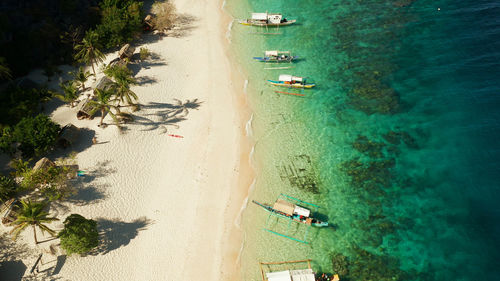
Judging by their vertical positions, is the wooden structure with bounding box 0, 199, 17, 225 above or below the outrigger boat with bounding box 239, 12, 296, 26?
below

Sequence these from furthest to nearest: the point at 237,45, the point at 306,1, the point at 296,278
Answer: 1. the point at 306,1
2. the point at 237,45
3. the point at 296,278

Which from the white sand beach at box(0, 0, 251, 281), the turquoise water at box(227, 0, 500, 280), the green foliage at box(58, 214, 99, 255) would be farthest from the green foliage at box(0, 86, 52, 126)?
the turquoise water at box(227, 0, 500, 280)

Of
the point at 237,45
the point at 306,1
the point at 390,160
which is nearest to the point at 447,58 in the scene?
the point at 390,160

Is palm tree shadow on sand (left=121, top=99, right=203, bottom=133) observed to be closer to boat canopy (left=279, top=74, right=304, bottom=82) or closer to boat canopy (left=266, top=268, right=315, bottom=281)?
boat canopy (left=279, top=74, right=304, bottom=82)

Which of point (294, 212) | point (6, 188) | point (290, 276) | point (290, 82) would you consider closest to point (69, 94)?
point (6, 188)

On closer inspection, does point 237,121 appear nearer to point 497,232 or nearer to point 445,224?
point 445,224

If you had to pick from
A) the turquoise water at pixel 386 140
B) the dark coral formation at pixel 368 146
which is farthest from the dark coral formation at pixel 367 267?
the dark coral formation at pixel 368 146

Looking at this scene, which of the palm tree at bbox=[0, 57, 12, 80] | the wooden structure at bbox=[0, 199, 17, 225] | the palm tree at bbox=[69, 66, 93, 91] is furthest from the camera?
the palm tree at bbox=[69, 66, 93, 91]
